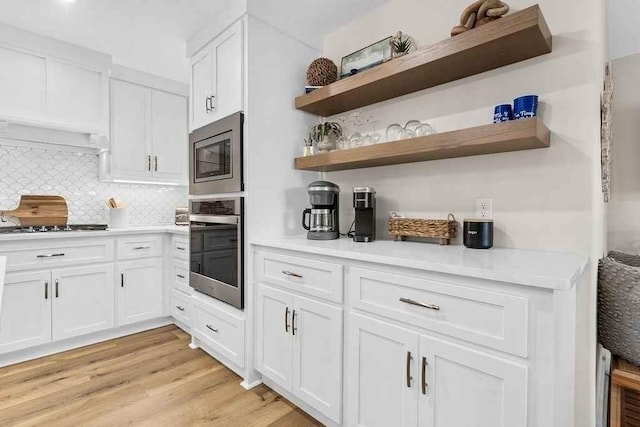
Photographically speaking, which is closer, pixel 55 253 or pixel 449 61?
pixel 449 61

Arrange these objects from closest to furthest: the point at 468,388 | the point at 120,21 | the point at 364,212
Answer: the point at 468,388 → the point at 364,212 → the point at 120,21

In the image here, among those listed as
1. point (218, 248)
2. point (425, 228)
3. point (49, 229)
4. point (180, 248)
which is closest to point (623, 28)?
point (425, 228)

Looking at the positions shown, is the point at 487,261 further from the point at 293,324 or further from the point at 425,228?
the point at 293,324

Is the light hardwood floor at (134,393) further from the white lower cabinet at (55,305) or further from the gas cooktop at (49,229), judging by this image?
the gas cooktop at (49,229)

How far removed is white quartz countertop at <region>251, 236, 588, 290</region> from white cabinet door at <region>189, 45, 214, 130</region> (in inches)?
49.9

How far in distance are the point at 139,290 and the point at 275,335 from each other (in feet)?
5.45

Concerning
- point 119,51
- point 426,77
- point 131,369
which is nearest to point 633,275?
point 426,77

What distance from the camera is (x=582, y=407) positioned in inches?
49.4

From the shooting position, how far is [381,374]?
4.41ft

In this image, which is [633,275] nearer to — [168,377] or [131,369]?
[168,377]

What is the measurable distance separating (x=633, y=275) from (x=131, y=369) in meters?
→ 2.77

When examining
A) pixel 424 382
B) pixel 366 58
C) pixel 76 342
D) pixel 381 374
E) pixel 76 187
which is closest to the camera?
pixel 424 382

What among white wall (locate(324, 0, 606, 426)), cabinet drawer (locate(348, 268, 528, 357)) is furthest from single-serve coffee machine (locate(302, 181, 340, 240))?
cabinet drawer (locate(348, 268, 528, 357))

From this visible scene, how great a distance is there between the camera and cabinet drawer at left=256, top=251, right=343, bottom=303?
152 cm
